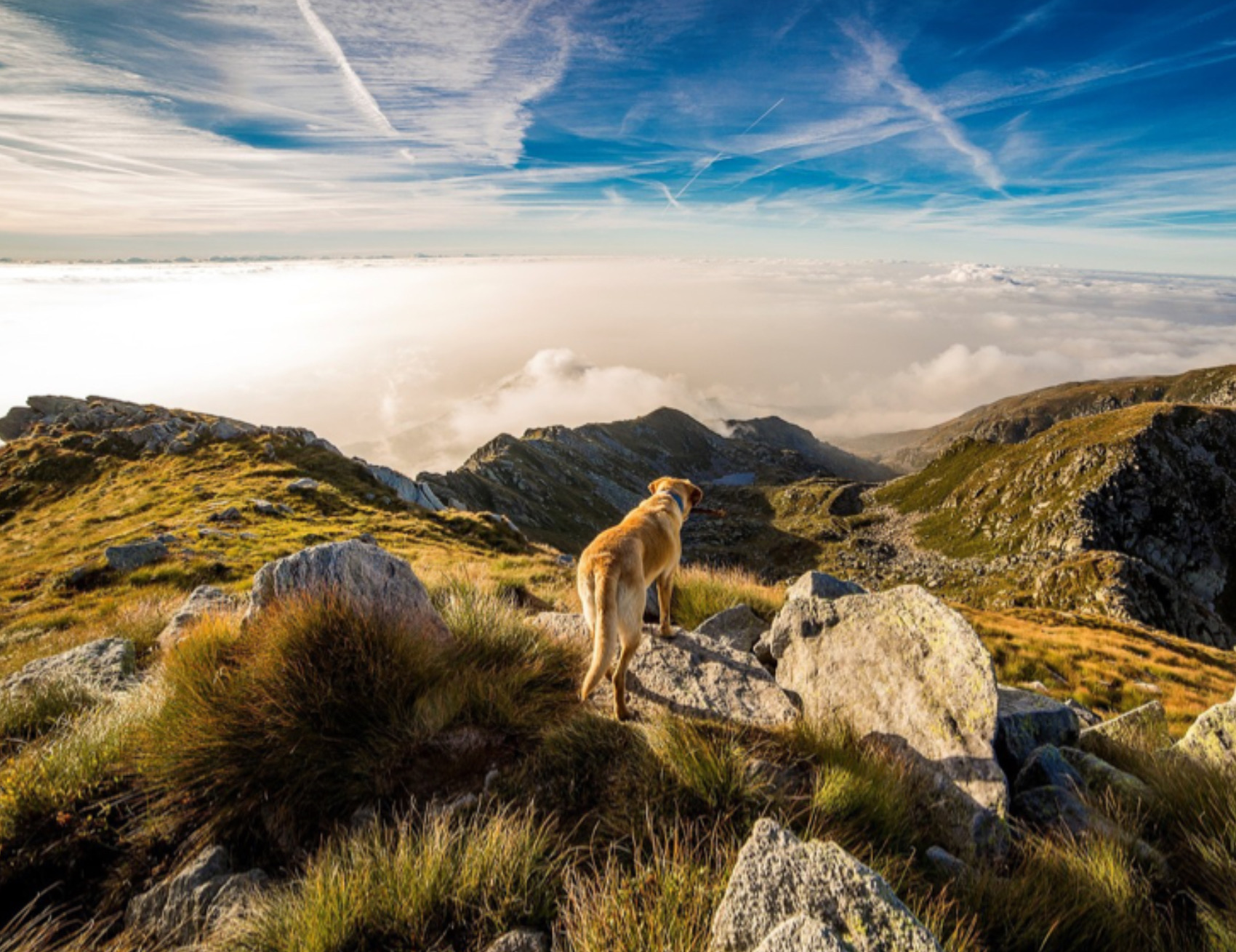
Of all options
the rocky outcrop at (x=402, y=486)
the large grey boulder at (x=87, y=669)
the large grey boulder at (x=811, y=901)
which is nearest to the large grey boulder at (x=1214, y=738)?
the large grey boulder at (x=811, y=901)

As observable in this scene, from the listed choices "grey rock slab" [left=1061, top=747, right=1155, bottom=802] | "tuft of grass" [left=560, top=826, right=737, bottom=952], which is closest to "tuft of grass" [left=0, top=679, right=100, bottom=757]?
"tuft of grass" [left=560, top=826, right=737, bottom=952]

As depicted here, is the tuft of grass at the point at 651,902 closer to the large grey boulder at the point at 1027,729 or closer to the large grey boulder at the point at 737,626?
the large grey boulder at the point at 1027,729

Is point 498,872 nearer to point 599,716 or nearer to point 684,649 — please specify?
point 599,716

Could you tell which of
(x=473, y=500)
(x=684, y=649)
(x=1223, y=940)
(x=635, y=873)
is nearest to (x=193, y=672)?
(x=635, y=873)

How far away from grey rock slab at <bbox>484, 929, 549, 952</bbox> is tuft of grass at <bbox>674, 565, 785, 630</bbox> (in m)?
7.62

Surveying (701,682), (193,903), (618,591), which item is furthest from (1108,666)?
(193,903)

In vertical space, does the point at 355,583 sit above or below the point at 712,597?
above

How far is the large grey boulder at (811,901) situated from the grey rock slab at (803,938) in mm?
52

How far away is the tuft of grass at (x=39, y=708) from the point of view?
18.9 ft

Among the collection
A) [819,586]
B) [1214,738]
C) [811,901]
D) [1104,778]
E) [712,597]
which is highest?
[811,901]

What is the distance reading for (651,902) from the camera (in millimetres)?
3160

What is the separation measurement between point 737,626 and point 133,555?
94.4ft

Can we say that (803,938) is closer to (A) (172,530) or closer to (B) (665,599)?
(B) (665,599)

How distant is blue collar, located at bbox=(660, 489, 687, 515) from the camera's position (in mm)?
8898
